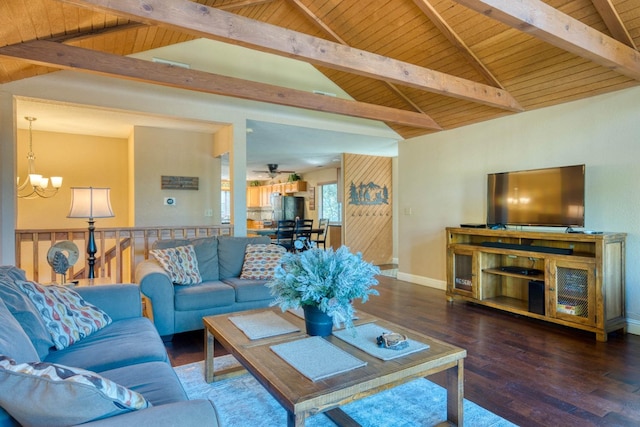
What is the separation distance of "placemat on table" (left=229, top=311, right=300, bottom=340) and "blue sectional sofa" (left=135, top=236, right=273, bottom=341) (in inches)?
37.0

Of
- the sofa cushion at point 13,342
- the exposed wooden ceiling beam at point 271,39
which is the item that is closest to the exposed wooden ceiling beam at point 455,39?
the exposed wooden ceiling beam at point 271,39

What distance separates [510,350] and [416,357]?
177cm

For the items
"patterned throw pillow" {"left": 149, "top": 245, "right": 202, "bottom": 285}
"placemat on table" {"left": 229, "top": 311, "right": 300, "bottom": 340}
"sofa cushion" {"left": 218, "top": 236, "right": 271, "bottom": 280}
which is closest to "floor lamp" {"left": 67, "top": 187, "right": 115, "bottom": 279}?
"patterned throw pillow" {"left": 149, "top": 245, "right": 202, "bottom": 285}

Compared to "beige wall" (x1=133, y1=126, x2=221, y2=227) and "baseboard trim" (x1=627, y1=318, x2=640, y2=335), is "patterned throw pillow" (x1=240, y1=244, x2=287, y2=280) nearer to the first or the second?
"beige wall" (x1=133, y1=126, x2=221, y2=227)

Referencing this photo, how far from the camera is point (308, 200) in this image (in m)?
10.6

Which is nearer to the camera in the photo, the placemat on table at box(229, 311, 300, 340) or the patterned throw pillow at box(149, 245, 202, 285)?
the placemat on table at box(229, 311, 300, 340)

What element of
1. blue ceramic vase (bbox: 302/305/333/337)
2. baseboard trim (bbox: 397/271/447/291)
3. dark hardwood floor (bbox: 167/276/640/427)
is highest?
blue ceramic vase (bbox: 302/305/333/337)

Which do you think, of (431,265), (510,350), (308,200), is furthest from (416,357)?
(308,200)

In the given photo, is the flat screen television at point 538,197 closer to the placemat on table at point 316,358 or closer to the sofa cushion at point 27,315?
the placemat on table at point 316,358

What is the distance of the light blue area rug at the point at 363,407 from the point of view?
1941mm

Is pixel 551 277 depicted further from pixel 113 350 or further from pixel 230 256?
pixel 113 350

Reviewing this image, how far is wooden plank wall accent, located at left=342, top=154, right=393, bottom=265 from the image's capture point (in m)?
7.12

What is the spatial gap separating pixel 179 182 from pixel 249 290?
3.14 metres

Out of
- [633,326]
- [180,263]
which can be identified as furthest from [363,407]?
[633,326]
